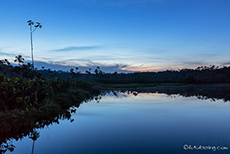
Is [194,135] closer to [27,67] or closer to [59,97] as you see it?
[59,97]

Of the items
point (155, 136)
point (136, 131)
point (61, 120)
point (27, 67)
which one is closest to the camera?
point (155, 136)

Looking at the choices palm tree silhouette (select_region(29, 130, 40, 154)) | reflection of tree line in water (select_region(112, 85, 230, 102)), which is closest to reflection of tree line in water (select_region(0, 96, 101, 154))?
palm tree silhouette (select_region(29, 130, 40, 154))

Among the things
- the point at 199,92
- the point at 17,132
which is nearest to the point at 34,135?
the point at 17,132

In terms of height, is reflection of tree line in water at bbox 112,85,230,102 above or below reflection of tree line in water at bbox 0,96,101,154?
below

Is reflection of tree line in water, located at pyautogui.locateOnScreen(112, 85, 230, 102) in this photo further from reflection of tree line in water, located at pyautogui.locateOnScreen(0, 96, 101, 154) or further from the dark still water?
reflection of tree line in water, located at pyautogui.locateOnScreen(0, 96, 101, 154)

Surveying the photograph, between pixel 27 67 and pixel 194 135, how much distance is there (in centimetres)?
1669

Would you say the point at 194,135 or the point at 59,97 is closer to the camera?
the point at 194,135

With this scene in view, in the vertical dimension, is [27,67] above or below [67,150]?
above

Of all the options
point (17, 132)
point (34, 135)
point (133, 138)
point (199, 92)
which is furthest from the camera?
point (199, 92)

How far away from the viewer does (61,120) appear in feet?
44.7

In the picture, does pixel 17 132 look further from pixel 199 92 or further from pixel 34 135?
pixel 199 92

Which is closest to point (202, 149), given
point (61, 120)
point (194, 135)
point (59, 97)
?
point (194, 135)

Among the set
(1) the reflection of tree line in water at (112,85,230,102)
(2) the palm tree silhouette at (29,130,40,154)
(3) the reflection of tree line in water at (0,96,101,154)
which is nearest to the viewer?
(3) the reflection of tree line in water at (0,96,101,154)

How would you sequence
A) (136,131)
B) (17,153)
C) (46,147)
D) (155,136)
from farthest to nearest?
(136,131), (155,136), (46,147), (17,153)
